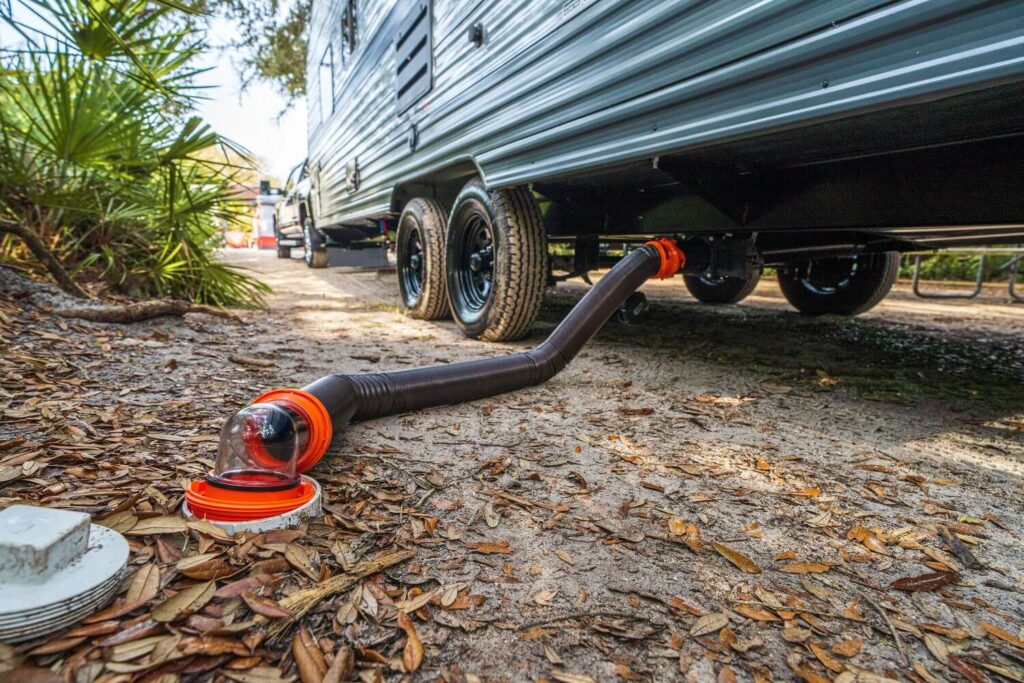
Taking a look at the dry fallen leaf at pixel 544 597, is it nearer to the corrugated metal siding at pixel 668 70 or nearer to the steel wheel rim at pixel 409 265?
the corrugated metal siding at pixel 668 70

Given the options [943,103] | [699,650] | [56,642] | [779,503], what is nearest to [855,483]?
[779,503]

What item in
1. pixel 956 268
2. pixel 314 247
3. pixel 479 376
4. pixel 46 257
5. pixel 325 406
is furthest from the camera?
pixel 314 247

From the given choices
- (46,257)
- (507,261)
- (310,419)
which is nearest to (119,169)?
(46,257)

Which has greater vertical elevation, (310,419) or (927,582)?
(310,419)

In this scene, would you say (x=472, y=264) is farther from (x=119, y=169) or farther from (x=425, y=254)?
(x=119, y=169)

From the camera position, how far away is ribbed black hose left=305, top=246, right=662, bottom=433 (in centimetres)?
166

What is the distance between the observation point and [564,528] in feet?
4.07

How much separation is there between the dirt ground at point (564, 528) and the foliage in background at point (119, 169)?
42.3 inches

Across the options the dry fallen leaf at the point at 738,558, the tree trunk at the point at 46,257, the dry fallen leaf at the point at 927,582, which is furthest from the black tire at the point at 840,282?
the tree trunk at the point at 46,257

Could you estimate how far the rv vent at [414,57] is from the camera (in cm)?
404

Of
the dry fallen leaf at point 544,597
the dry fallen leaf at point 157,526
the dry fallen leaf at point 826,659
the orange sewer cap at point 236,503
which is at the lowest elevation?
the dry fallen leaf at point 544,597

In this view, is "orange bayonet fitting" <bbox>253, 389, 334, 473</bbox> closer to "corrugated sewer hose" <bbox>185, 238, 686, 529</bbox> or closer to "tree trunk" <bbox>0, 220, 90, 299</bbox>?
"corrugated sewer hose" <bbox>185, 238, 686, 529</bbox>

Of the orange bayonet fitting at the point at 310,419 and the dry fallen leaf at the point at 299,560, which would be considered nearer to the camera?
the dry fallen leaf at the point at 299,560

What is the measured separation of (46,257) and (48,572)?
302 centimetres
